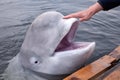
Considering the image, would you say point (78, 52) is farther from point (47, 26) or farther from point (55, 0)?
point (55, 0)

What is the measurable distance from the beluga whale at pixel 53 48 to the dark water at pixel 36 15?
1.32m

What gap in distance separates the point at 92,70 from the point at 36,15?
4604 mm

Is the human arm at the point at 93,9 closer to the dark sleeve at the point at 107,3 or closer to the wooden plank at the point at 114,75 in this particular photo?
the dark sleeve at the point at 107,3

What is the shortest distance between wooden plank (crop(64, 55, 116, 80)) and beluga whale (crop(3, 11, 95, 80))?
15cm

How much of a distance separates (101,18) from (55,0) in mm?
2211

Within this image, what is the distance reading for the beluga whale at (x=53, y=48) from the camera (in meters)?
4.28

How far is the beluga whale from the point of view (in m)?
4.28

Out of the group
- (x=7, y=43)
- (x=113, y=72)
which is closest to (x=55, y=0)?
(x=7, y=43)

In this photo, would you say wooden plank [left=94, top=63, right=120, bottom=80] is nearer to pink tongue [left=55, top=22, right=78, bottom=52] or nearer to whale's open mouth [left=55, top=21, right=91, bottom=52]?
whale's open mouth [left=55, top=21, right=91, bottom=52]

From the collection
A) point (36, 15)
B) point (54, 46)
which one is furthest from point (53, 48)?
point (36, 15)

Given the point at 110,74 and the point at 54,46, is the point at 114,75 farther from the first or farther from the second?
the point at 54,46

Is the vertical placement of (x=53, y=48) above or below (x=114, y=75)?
above

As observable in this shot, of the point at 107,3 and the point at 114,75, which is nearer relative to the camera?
the point at 114,75

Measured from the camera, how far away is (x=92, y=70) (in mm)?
4367
